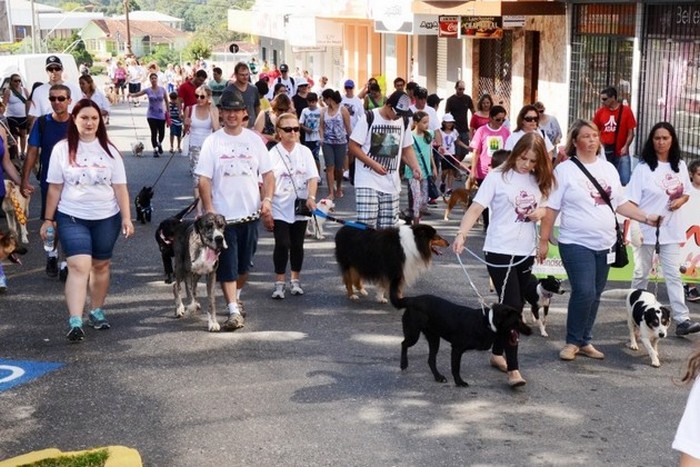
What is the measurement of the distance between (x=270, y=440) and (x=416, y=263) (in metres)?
3.32

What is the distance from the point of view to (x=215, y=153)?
8.81 m

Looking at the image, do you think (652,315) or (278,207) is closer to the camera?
(652,315)

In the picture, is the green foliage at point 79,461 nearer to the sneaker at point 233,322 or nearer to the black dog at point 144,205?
the sneaker at point 233,322

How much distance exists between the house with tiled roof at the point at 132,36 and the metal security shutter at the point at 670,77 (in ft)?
445

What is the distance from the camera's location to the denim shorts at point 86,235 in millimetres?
8500

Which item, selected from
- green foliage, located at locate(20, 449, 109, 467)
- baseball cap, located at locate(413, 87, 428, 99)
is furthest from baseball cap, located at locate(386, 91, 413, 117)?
green foliage, located at locate(20, 449, 109, 467)

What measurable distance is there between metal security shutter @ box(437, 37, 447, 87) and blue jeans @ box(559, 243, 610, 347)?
24.4 m

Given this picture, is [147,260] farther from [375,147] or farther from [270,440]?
[270,440]

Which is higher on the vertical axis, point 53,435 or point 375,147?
point 375,147

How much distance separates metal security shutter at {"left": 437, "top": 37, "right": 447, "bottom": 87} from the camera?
32000mm

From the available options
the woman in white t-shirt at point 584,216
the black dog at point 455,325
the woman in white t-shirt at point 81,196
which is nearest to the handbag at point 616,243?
the woman in white t-shirt at point 584,216

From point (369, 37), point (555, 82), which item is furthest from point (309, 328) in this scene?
point (369, 37)

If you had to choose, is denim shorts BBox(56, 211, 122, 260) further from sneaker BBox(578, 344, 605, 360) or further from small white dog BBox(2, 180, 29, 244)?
sneaker BBox(578, 344, 605, 360)

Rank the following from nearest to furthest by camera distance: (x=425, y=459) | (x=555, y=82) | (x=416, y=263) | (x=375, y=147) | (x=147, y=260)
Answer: (x=425, y=459)
(x=416, y=263)
(x=375, y=147)
(x=147, y=260)
(x=555, y=82)
